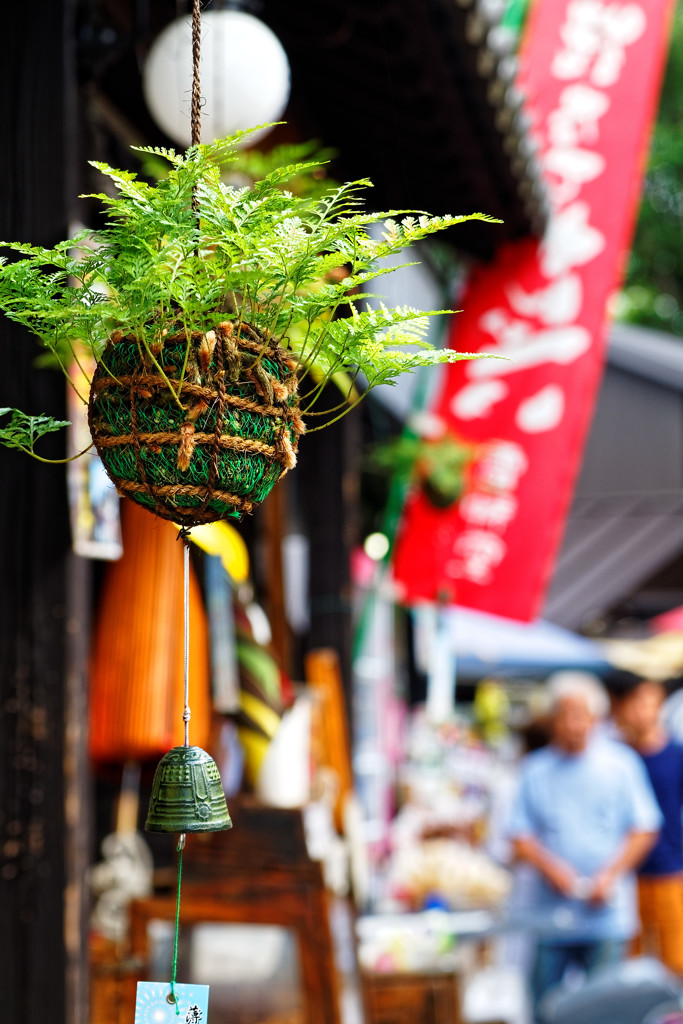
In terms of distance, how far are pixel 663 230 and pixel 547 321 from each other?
13831 millimetres

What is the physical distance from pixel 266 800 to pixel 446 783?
5.33 m

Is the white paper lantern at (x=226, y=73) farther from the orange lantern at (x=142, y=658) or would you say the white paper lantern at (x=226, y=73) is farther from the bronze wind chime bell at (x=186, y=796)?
the bronze wind chime bell at (x=186, y=796)

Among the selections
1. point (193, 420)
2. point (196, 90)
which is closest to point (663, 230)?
point (196, 90)

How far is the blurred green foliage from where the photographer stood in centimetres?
1720

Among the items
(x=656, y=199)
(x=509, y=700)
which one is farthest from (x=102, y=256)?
(x=656, y=199)

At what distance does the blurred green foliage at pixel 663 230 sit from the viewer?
17.2 m

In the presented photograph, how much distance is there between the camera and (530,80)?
16.8 feet

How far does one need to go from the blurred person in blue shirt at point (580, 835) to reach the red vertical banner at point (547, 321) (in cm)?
86

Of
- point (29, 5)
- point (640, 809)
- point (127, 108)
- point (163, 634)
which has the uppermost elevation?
point (29, 5)

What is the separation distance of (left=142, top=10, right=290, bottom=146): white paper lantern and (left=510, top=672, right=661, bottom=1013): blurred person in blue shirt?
321 centimetres

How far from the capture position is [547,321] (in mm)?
Result: 4699

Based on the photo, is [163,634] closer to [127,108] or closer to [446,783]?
[127,108]

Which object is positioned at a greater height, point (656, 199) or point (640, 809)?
point (656, 199)

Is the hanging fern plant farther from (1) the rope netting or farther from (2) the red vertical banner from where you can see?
(2) the red vertical banner
